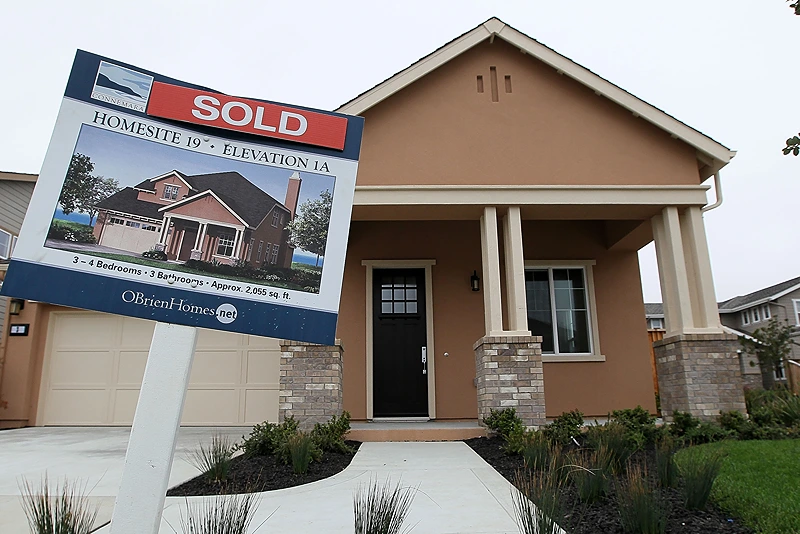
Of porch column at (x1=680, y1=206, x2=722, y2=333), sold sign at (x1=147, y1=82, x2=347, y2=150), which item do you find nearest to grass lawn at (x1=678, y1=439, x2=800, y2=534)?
porch column at (x1=680, y1=206, x2=722, y2=333)

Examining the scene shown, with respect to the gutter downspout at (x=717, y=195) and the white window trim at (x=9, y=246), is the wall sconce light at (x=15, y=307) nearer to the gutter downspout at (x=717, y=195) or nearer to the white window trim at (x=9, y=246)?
the white window trim at (x=9, y=246)

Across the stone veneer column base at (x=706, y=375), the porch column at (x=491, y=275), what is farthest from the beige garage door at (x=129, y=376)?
the stone veneer column base at (x=706, y=375)

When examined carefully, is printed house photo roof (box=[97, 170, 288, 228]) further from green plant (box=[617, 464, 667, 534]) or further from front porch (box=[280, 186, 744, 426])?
front porch (box=[280, 186, 744, 426])

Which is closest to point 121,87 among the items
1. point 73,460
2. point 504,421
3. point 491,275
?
point 73,460

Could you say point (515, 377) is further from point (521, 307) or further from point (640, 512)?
point (640, 512)

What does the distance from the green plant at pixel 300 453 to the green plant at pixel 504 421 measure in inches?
99.3

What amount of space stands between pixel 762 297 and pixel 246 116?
30.6m

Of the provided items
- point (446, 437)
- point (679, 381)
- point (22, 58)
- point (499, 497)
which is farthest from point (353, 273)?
point (22, 58)

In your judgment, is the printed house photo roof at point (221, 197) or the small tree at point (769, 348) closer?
the printed house photo roof at point (221, 197)

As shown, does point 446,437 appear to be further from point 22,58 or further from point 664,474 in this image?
point 22,58

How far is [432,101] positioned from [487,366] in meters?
4.16

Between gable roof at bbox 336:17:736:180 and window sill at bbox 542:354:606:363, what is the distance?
3.41 metres

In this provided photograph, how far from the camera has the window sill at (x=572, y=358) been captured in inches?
387

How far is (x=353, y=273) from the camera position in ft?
32.9
